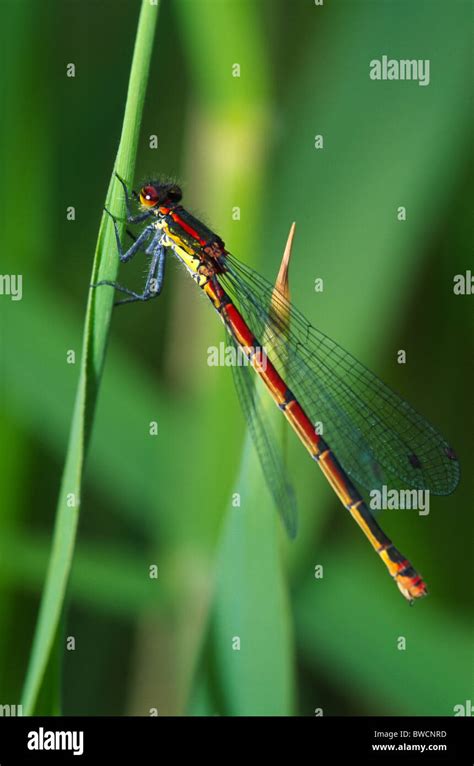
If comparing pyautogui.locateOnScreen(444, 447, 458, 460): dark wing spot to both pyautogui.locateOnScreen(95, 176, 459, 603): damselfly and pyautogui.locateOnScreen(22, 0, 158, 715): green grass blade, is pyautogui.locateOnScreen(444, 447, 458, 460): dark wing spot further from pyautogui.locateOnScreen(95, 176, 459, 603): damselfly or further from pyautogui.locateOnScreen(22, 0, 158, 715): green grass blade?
pyautogui.locateOnScreen(22, 0, 158, 715): green grass blade

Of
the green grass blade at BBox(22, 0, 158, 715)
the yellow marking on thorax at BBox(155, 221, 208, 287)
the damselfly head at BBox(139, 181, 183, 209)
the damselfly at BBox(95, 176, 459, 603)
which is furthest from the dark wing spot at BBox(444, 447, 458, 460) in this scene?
the green grass blade at BBox(22, 0, 158, 715)

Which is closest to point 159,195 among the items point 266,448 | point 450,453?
point 266,448

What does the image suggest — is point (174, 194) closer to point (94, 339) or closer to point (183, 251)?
point (183, 251)

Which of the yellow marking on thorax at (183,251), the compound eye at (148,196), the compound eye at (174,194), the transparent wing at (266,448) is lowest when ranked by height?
the transparent wing at (266,448)

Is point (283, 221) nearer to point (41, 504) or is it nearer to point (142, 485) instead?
point (142, 485)

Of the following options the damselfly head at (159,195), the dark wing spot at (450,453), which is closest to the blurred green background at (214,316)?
the damselfly head at (159,195)

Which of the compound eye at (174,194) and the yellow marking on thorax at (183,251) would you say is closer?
the compound eye at (174,194)

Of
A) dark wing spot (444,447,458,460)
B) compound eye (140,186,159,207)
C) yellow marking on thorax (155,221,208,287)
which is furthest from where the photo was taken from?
dark wing spot (444,447,458,460)

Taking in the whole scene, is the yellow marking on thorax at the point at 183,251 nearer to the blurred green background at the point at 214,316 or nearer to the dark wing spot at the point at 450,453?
the blurred green background at the point at 214,316
